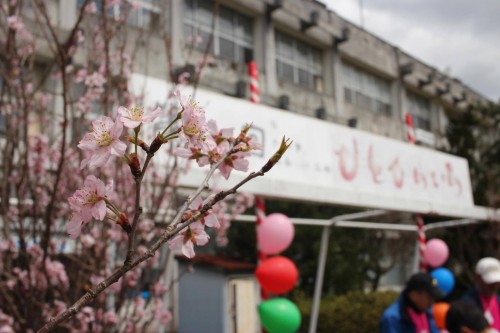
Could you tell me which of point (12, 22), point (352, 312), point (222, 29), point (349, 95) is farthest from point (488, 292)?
point (349, 95)

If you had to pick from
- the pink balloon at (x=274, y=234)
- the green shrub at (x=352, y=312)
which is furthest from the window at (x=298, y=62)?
the pink balloon at (x=274, y=234)

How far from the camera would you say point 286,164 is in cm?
447

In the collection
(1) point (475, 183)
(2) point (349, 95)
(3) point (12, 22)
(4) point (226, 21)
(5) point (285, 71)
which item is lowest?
(3) point (12, 22)

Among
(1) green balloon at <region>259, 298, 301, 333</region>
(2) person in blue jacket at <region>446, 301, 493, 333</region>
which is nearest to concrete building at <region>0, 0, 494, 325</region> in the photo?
(1) green balloon at <region>259, 298, 301, 333</region>

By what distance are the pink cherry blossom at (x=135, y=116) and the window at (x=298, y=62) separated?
1424 cm

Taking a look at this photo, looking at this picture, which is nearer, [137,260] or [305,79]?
[137,260]

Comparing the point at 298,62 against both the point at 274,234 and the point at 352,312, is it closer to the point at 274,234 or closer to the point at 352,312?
the point at 352,312

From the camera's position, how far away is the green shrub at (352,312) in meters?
9.61

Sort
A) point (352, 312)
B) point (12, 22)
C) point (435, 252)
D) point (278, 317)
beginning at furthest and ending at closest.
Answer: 1. point (352, 312)
2. point (435, 252)
3. point (278, 317)
4. point (12, 22)

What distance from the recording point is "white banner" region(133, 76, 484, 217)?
4.10 m

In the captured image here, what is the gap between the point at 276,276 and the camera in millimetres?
4086

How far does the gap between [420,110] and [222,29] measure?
10.7m

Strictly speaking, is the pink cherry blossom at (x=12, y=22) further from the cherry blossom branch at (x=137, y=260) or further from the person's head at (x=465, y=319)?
the person's head at (x=465, y=319)

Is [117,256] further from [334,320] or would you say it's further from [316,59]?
[316,59]
